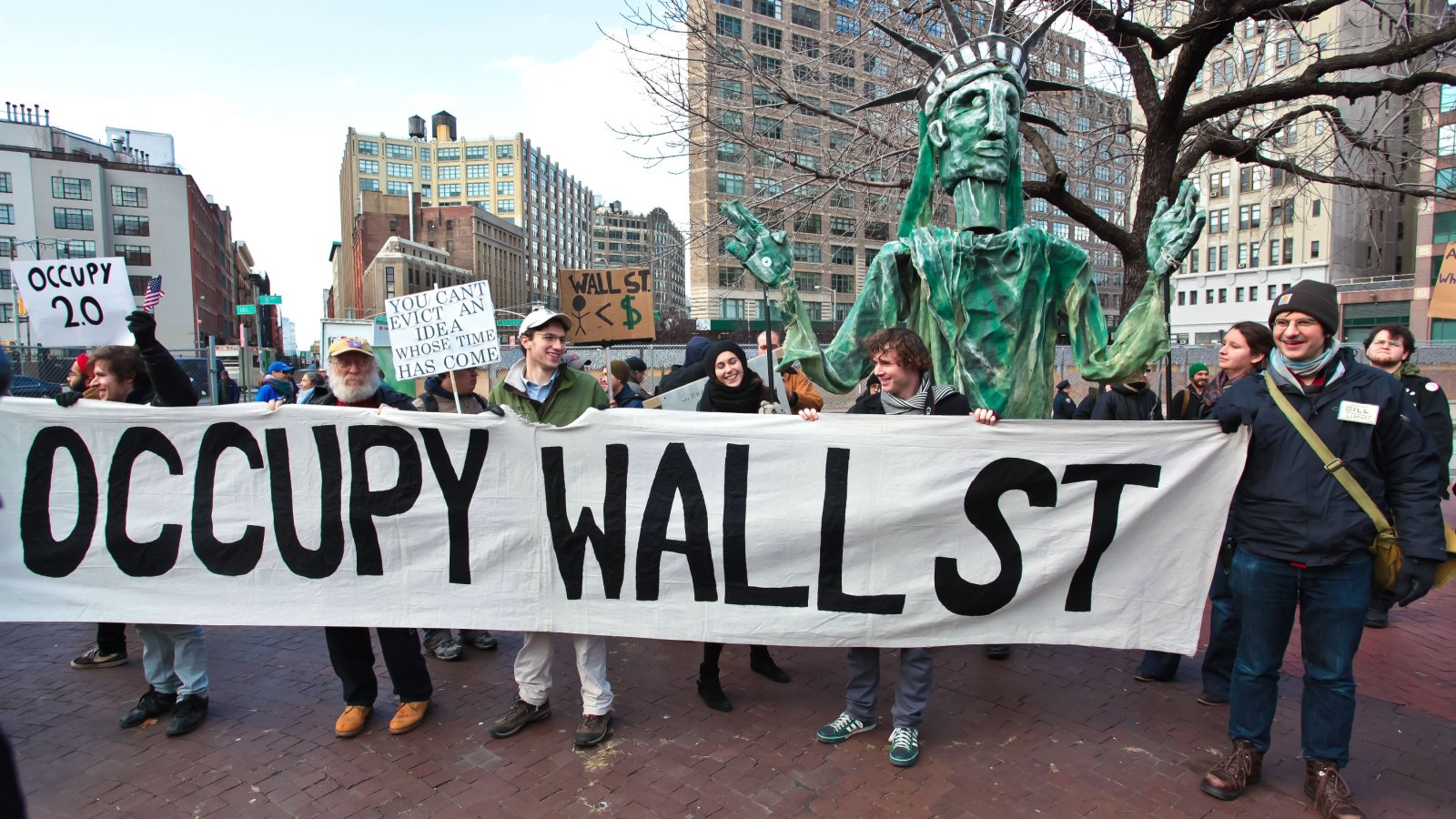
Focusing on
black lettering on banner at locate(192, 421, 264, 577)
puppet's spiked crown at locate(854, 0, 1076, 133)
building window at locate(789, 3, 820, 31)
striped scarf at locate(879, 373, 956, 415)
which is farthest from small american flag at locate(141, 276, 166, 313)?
building window at locate(789, 3, 820, 31)

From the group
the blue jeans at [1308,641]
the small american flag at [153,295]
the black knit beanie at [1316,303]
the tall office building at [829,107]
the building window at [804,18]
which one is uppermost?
the building window at [804,18]

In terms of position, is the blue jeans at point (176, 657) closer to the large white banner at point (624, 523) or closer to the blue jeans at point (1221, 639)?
the large white banner at point (624, 523)

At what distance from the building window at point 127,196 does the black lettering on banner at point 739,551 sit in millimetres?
90895

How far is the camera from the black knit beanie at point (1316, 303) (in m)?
3.15

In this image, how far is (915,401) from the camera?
392 cm

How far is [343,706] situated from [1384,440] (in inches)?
196

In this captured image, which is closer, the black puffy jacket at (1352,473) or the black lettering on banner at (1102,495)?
the black puffy jacket at (1352,473)

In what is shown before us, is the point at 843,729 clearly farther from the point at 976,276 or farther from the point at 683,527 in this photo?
the point at 976,276

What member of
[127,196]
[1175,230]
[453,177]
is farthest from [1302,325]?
[453,177]

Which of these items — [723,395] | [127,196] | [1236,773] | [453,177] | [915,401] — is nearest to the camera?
[1236,773]

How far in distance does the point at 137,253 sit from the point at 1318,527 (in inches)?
3638

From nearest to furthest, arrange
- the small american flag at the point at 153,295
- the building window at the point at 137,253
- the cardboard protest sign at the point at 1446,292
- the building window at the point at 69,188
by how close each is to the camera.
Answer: the small american flag at the point at 153,295
the cardboard protest sign at the point at 1446,292
the building window at the point at 69,188
the building window at the point at 137,253

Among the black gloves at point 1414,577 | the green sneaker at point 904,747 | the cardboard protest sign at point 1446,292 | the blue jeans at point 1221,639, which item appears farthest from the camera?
the cardboard protest sign at point 1446,292

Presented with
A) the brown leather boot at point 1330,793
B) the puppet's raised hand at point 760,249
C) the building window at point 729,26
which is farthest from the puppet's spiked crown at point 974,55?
the building window at point 729,26
